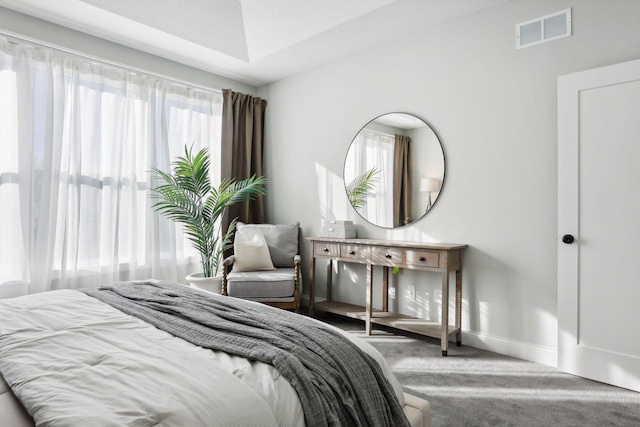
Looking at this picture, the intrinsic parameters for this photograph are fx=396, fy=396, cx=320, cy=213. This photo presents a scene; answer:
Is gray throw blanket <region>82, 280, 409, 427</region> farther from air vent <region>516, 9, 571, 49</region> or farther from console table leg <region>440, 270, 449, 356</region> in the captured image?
air vent <region>516, 9, 571, 49</region>

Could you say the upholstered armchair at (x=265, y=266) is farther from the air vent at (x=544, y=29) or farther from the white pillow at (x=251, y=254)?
the air vent at (x=544, y=29)

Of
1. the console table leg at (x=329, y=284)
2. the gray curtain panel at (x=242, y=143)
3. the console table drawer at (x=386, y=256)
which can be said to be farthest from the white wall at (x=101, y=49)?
the console table drawer at (x=386, y=256)

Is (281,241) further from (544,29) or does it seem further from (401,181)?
(544,29)

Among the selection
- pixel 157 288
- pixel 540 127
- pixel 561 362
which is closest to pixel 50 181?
pixel 157 288

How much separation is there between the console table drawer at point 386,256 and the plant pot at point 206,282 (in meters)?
1.52

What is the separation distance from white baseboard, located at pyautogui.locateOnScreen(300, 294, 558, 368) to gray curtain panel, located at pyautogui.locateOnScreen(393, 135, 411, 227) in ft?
3.53

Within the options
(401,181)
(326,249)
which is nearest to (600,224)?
(401,181)

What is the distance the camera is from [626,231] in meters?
2.38

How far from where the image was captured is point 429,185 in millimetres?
3371

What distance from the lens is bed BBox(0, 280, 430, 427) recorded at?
98 cm

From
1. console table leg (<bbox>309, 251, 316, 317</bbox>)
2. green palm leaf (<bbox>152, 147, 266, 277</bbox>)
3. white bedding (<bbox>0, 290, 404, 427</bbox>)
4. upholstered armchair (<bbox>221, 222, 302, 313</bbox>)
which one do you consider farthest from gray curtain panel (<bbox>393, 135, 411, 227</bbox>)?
white bedding (<bbox>0, 290, 404, 427</bbox>)

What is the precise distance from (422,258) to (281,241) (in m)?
1.67

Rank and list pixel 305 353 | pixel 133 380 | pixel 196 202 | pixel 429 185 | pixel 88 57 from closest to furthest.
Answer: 1. pixel 133 380
2. pixel 305 353
3. pixel 429 185
4. pixel 88 57
5. pixel 196 202

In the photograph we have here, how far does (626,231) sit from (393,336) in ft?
5.94
